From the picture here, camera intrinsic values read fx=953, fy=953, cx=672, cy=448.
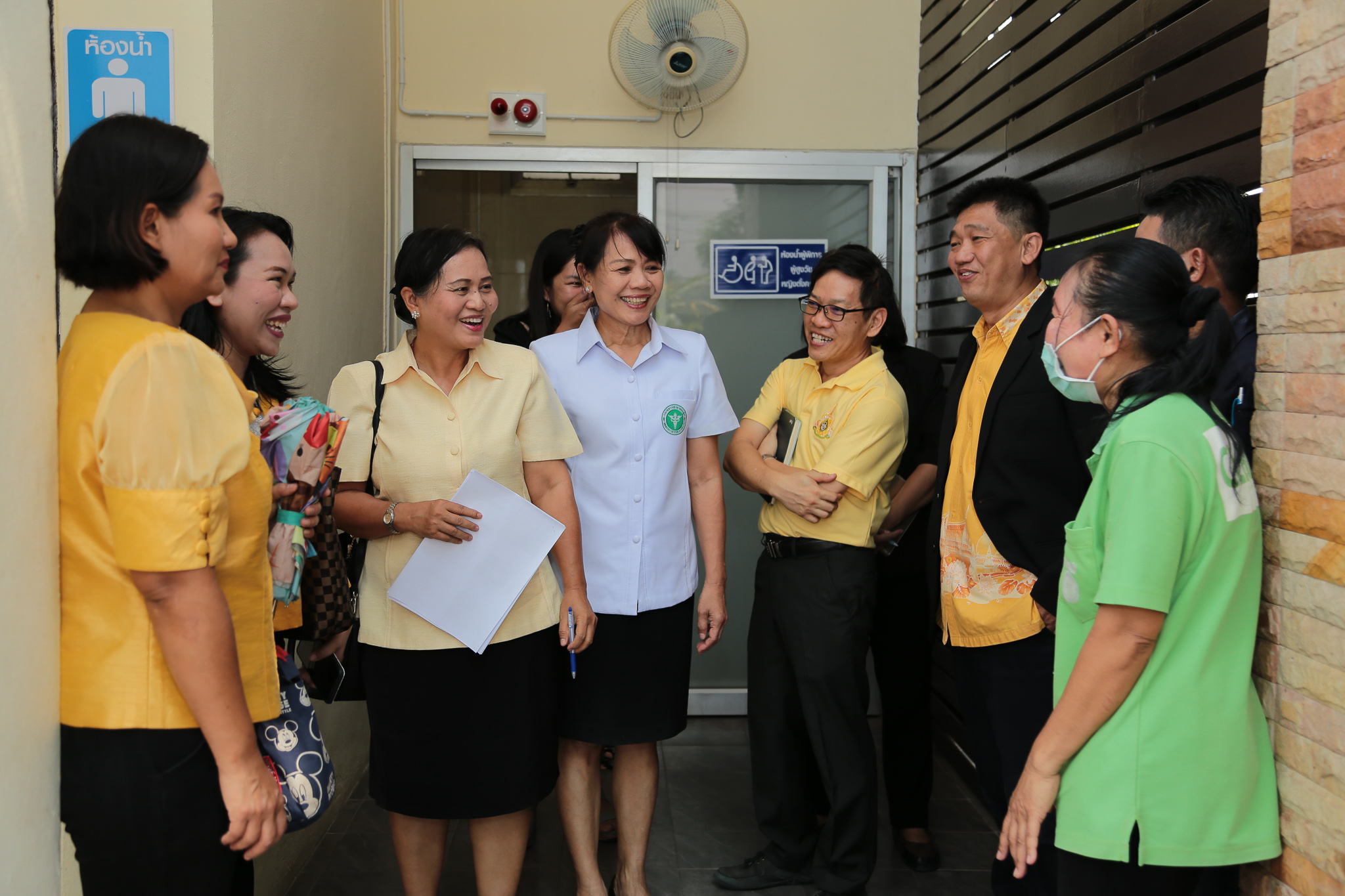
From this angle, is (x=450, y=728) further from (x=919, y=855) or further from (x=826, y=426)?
(x=919, y=855)

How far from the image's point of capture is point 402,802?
2189 mm

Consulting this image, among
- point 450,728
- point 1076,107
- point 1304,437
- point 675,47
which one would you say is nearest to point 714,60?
point 675,47

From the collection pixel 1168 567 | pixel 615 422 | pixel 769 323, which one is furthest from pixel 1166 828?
pixel 769 323

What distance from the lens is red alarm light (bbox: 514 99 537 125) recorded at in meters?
4.03

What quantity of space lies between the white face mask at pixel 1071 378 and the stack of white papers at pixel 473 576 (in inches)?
43.5

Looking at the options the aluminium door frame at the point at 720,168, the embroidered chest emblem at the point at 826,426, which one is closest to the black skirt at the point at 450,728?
the embroidered chest emblem at the point at 826,426

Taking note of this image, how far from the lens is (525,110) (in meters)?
4.03

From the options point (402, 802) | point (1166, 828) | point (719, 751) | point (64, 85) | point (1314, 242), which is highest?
point (64, 85)

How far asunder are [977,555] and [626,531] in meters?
0.87

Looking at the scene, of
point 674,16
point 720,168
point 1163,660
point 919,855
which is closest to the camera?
point 1163,660

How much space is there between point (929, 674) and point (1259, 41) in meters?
1.94

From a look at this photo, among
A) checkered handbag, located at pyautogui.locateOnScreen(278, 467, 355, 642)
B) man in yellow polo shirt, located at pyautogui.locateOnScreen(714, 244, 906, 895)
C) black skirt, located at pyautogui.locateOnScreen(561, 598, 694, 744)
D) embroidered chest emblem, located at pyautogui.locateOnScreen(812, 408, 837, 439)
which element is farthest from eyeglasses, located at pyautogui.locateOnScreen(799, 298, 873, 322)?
checkered handbag, located at pyautogui.locateOnScreen(278, 467, 355, 642)

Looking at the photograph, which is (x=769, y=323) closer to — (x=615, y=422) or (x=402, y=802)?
(x=615, y=422)

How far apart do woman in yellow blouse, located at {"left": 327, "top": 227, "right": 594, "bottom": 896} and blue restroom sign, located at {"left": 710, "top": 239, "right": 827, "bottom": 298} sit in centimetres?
217
